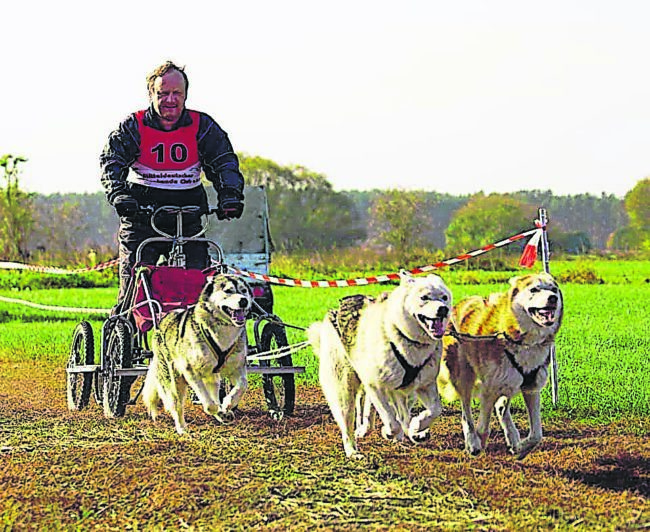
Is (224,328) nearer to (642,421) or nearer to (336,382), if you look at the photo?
(336,382)

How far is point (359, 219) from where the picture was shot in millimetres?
51125

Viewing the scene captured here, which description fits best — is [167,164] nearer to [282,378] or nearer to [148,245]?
[148,245]

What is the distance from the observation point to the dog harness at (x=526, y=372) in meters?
6.90

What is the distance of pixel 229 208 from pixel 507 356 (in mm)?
3112

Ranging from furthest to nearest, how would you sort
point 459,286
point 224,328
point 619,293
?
1. point 459,286
2. point 619,293
3. point 224,328

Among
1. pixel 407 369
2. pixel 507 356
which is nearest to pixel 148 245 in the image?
pixel 407 369

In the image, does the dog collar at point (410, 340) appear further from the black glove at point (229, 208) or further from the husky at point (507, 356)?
the black glove at point (229, 208)

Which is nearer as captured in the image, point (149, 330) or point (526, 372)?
point (526, 372)

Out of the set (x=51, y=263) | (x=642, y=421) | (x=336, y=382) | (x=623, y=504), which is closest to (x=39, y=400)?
(x=336, y=382)

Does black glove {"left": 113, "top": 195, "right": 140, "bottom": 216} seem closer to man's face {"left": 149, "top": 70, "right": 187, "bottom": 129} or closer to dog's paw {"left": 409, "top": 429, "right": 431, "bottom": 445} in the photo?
man's face {"left": 149, "top": 70, "right": 187, "bottom": 129}

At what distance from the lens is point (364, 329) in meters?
7.12

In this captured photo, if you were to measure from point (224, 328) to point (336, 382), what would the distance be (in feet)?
3.14

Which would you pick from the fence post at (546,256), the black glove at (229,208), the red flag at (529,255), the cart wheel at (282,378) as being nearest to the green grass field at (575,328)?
the fence post at (546,256)

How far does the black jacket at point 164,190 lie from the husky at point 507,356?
2.83 meters
